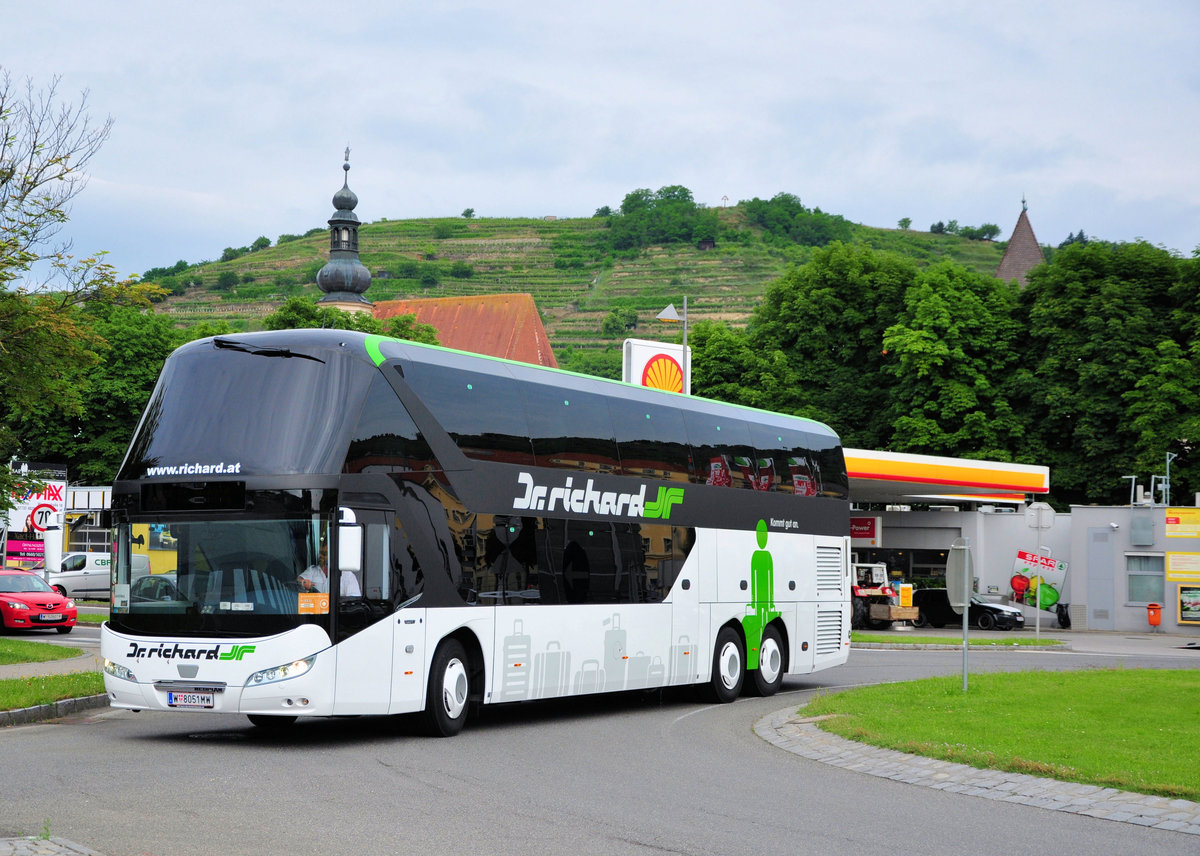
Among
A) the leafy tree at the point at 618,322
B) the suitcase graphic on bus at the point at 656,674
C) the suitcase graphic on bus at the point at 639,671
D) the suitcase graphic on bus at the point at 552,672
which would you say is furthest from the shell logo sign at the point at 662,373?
the leafy tree at the point at 618,322

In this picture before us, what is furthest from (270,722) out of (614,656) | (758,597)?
(758,597)

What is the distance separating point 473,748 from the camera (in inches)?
504

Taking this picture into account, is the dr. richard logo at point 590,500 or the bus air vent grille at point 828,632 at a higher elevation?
the dr. richard logo at point 590,500

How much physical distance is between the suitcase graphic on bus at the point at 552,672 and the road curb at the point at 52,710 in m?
5.45

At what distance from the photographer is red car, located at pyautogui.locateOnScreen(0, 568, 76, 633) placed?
30672 millimetres

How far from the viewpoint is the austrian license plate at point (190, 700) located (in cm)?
1255

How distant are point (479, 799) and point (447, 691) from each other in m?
4.24

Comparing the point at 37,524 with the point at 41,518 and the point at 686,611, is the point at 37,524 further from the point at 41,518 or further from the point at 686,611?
the point at 686,611

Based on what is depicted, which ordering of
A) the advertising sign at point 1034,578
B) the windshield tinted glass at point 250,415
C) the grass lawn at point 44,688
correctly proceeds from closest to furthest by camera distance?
the windshield tinted glass at point 250,415
the grass lawn at point 44,688
the advertising sign at point 1034,578

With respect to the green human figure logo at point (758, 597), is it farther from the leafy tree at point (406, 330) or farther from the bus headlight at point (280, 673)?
the leafy tree at point (406, 330)

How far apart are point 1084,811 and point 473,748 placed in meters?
5.72

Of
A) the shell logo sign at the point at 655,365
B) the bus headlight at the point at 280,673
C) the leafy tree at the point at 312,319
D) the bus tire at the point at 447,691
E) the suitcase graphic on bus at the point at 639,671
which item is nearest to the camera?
the bus headlight at the point at 280,673

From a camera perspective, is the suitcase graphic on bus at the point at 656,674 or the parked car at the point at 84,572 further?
the parked car at the point at 84,572

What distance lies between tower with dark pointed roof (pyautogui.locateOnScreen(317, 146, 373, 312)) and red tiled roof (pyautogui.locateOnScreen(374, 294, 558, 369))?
813cm
